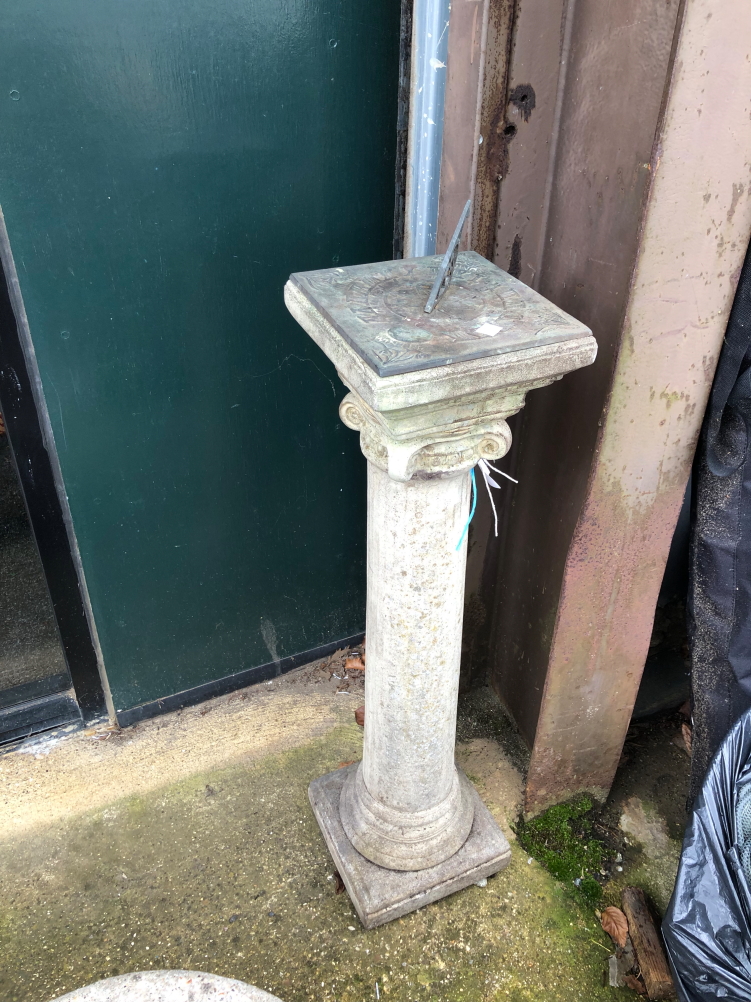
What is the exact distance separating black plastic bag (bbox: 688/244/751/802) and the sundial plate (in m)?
0.60

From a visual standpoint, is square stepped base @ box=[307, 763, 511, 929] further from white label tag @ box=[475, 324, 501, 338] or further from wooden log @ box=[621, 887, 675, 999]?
white label tag @ box=[475, 324, 501, 338]

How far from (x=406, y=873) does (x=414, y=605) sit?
1017 millimetres

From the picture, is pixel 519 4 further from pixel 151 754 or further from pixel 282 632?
pixel 151 754

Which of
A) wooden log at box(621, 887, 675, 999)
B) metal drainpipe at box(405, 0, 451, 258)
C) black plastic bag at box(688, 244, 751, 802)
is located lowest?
wooden log at box(621, 887, 675, 999)

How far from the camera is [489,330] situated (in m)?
1.66

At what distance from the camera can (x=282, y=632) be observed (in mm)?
3268

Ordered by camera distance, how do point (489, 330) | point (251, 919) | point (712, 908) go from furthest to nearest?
point (251, 919), point (712, 908), point (489, 330)

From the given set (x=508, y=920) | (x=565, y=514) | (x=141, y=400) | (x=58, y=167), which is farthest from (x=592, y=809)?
(x=58, y=167)

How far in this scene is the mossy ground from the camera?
7.57ft

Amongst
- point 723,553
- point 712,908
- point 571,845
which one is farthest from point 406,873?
point 723,553

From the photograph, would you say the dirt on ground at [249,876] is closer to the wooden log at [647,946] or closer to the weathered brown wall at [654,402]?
the wooden log at [647,946]

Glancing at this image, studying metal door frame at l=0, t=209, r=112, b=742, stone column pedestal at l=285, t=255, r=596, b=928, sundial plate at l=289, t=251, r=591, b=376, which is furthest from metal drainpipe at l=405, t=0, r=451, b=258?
metal door frame at l=0, t=209, r=112, b=742

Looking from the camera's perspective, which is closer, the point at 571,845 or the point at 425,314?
the point at 425,314

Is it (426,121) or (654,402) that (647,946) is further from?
(426,121)
